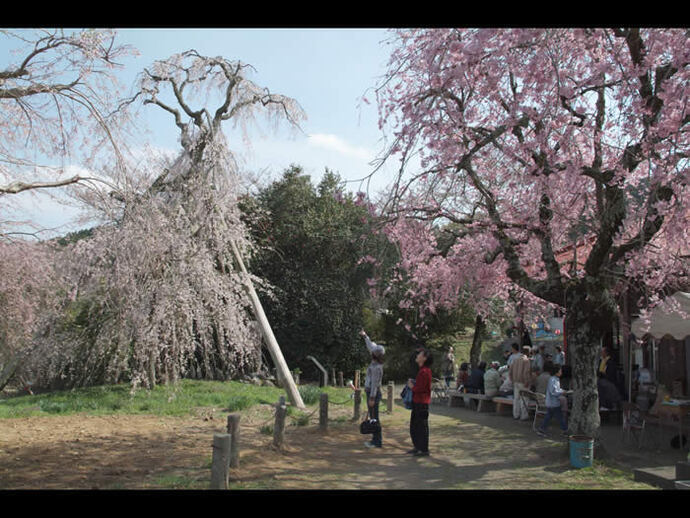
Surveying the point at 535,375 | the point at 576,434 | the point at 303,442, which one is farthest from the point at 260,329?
the point at 576,434

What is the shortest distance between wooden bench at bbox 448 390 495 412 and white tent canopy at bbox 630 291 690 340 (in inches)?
175

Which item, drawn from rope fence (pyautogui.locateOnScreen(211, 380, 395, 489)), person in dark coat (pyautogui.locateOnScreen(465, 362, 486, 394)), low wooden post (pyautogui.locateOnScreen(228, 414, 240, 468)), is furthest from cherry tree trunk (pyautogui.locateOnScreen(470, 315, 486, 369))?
low wooden post (pyautogui.locateOnScreen(228, 414, 240, 468))

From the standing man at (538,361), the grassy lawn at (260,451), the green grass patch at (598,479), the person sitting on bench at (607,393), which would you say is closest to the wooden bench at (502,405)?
the grassy lawn at (260,451)

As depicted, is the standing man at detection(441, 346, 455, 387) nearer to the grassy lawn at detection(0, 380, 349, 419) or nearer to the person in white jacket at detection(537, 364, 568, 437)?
the grassy lawn at detection(0, 380, 349, 419)

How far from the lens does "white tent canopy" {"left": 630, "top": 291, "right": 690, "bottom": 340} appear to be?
27.7ft

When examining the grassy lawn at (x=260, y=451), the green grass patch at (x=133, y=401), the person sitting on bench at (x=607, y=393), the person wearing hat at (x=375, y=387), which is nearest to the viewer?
the grassy lawn at (x=260, y=451)

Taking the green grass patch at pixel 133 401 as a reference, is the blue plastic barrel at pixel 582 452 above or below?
above

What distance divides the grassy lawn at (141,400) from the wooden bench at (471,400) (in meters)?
2.92

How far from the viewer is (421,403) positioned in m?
7.82

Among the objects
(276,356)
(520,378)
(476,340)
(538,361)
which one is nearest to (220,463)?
(520,378)

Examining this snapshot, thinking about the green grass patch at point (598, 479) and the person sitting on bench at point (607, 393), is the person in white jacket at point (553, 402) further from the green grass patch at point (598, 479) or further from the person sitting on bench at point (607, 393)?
the green grass patch at point (598, 479)

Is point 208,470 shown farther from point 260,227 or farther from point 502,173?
point 260,227

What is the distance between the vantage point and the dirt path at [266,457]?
634 centimetres

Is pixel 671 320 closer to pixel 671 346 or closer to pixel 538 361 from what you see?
pixel 671 346
